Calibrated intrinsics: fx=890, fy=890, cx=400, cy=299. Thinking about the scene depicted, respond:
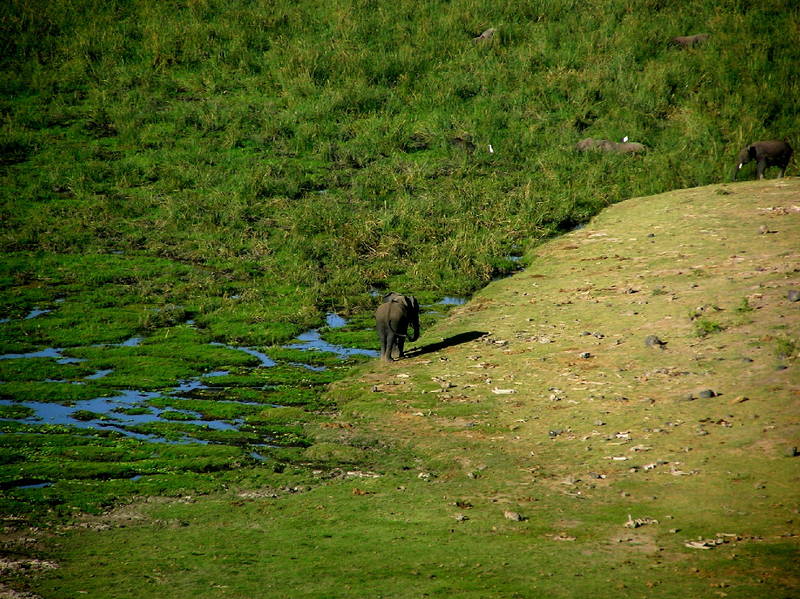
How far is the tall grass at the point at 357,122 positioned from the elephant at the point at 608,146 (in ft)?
2.35

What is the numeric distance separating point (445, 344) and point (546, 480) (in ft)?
24.6

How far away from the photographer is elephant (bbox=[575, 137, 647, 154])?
33.4 meters

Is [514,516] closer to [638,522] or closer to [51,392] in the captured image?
[638,522]

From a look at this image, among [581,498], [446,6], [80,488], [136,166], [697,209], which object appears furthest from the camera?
[446,6]

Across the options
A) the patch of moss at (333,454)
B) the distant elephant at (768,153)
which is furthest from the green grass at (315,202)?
the distant elephant at (768,153)

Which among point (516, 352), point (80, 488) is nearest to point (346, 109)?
point (516, 352)

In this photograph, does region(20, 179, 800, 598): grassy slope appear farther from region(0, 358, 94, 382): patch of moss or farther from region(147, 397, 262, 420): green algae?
region(0, 358, 94, 382): patch of moss

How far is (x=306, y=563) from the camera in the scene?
10219mm

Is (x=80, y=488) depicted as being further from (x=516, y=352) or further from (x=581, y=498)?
(x=516, y=352)

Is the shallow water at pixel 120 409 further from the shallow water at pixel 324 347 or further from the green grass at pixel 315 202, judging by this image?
the shallow water at pixel 324 347

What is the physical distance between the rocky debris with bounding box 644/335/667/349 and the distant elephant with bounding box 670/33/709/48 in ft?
86.0

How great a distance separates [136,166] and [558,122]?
16.6 metres

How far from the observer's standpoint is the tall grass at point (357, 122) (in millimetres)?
27516

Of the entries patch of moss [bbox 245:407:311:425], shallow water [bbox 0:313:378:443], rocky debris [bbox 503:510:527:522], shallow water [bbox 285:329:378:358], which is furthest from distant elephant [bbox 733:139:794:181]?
rocky debris [bbox 503:510:527:522]
